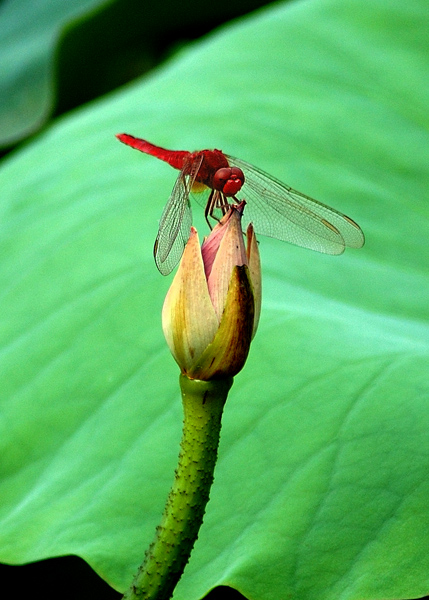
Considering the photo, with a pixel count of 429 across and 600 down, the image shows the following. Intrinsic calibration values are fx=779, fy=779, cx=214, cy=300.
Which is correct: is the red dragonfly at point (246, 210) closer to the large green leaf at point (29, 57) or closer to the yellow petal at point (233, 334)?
the yellow petal at point (233, 334)

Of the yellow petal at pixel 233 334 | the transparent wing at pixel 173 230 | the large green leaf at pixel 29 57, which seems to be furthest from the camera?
the large green leaf at pixel 29 57

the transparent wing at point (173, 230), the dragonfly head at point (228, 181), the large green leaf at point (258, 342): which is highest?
the dragonfly head at point (228, 181)

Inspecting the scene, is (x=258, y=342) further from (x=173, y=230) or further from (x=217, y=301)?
(x=217, y=301)

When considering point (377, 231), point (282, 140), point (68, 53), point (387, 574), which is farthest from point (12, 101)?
point (387, 574)

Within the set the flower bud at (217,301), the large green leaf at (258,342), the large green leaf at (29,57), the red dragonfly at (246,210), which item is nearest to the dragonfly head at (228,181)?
the red dragonfly at (246,210)

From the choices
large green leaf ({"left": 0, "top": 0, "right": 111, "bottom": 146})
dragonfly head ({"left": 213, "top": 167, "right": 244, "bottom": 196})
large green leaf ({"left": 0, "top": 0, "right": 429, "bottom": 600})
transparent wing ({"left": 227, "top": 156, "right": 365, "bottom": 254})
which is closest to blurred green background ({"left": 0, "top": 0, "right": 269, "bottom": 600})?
large green leaf ({"left": 0, "top": 0, "right": 111, "bottom": 146})

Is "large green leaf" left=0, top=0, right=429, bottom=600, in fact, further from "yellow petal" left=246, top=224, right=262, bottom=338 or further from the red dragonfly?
"yellow petal" left=246, top=224, right=262, bottom=338

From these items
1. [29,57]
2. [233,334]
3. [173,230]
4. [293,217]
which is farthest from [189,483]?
[29,57]
